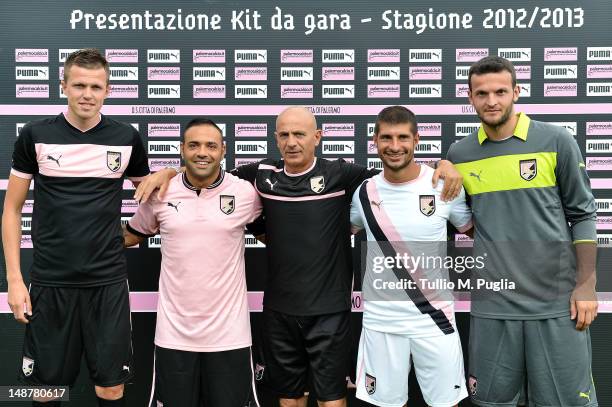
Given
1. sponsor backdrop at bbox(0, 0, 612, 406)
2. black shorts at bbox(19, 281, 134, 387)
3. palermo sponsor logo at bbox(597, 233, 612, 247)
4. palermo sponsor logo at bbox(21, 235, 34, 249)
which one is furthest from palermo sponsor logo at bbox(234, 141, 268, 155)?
palermo sponsor logo at bbox(597, 233, 612, 247)

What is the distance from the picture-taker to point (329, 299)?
→ 92.7 inches

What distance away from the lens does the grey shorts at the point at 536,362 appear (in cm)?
218

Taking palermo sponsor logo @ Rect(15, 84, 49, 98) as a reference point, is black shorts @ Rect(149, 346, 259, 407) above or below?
below

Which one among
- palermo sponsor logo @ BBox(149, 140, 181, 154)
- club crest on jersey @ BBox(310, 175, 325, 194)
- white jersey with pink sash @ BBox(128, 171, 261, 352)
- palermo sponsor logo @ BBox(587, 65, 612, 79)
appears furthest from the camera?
palermo sponsor logo @ BBox(149, 140, 181, 154)

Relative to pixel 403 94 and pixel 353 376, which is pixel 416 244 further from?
pixel 403 94

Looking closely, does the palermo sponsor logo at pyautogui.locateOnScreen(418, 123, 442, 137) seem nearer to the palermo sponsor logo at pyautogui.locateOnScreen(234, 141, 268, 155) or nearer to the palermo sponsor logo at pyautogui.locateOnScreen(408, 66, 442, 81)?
the palermo sponsor logo at pyautogui.locateOnScreen(408, 66, 442, 81)

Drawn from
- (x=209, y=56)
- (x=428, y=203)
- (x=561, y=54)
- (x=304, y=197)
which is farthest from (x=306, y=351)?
(x=561, y=54)

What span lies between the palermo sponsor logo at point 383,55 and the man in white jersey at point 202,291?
1.15 meters

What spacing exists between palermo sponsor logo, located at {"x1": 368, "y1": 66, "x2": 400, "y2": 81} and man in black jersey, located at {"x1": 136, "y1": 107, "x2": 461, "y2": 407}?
2.46 feet

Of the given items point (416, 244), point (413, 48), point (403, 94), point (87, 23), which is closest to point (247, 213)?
point (416, 244)

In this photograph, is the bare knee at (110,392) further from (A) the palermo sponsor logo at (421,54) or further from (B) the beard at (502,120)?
(A) the palermo sponsor logo at (421,54)

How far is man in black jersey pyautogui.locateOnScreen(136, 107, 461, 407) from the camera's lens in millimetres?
2350

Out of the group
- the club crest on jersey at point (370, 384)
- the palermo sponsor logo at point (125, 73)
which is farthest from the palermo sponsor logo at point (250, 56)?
the club crest on jersey at point (370, 384)

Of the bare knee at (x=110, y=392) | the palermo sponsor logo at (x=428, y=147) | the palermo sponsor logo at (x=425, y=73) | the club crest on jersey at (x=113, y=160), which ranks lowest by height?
the bare knee at (x=110, y=392)
